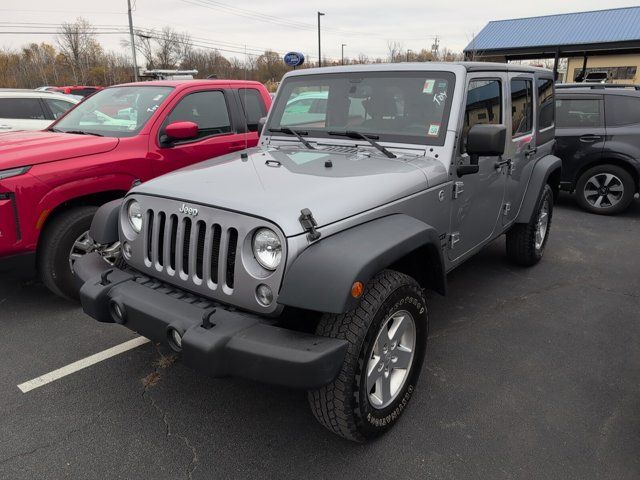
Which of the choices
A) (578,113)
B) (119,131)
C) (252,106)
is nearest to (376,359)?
(119,131)

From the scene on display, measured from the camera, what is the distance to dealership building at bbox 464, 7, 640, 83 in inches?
951

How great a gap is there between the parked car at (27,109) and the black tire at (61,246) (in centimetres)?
505

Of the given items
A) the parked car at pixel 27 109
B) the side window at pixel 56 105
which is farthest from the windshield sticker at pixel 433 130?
the side window at pixel 56 105

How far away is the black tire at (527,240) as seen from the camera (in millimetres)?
4657

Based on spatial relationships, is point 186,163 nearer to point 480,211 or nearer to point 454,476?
point 480,211

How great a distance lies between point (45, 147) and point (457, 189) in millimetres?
3241

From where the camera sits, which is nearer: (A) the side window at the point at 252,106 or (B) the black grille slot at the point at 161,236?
(B) the black grille slot at the point at 161,236

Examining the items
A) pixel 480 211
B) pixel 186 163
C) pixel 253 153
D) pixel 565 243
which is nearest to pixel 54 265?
pixel 186 163

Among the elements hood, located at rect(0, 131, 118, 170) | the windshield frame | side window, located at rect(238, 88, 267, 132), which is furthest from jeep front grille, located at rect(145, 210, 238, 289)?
side window, located at rect(238, 88, 267, 132)

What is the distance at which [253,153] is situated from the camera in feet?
11.0

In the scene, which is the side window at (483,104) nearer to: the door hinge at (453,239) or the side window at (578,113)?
the door hinge at (453,239)

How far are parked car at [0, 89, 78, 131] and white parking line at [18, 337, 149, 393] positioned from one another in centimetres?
603

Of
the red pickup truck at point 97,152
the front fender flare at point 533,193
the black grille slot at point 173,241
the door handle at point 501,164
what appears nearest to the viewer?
the black grille slot at point 173,241

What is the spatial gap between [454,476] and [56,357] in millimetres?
2689
